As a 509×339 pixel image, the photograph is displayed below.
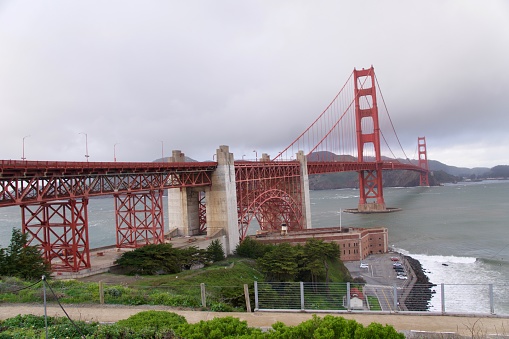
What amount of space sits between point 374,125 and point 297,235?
51806 mm

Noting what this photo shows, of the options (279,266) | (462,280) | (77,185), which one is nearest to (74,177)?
(77,185)

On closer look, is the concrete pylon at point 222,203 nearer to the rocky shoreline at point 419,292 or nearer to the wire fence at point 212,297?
the rocky shoreline at point 419,292

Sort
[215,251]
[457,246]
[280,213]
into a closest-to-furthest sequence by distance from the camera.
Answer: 1. [215,251]
2. [280,213]
3. [457,246]

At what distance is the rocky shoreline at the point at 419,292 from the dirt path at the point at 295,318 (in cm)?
1360

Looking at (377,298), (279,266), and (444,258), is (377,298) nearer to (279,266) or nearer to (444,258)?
(279,266)

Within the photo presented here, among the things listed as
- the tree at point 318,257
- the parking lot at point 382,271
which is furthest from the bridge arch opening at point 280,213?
the tree at point 318,257

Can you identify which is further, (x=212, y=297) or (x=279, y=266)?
(x=279, y=266)

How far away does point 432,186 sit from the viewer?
7032 inches

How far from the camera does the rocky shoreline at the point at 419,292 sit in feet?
82.2

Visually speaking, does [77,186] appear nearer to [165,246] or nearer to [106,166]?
[106,166]

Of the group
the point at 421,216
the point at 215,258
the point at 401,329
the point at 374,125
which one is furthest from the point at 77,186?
the point at 374,125

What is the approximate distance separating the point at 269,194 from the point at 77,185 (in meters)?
22.0

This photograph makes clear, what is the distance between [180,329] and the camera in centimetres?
716

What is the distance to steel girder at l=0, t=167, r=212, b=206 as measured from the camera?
1652 centimetres
